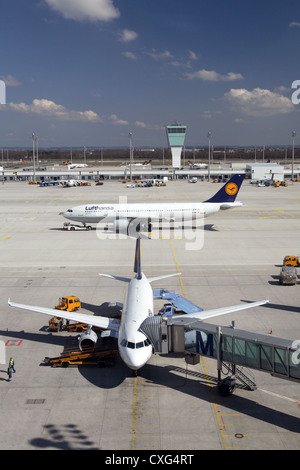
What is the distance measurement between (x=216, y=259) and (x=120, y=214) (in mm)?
25659

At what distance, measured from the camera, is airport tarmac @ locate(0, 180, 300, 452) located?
22.5 meters

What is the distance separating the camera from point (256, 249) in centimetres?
6244

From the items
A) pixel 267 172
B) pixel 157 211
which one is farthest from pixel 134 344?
pixel 267 172

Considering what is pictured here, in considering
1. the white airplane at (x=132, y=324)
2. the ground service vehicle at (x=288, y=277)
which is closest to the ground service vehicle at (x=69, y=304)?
the white airplane at (x=132, y=324)

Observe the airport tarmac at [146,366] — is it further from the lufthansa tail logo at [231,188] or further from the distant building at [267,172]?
the distant building at [267,172]

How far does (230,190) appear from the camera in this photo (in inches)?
3031

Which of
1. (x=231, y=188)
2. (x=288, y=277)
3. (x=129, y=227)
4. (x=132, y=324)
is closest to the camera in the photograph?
(x=132, y=324)

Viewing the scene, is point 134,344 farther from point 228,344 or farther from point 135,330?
point 228,344

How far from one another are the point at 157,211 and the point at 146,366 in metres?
50.3

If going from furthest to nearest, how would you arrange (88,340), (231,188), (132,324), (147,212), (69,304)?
1. (147,212)
2. (231,188)
3. (69,304)
4. (88,340)
5. (132,324)

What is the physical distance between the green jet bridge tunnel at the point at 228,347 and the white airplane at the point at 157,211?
49.3 m
